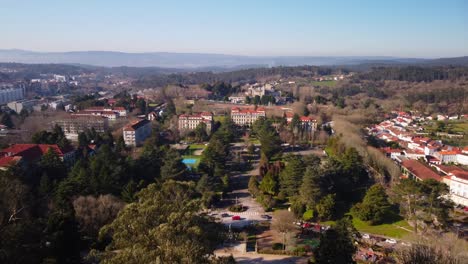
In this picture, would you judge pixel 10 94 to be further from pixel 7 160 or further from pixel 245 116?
pixel 7 160

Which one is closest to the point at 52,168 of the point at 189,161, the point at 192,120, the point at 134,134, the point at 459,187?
the point at 189,161

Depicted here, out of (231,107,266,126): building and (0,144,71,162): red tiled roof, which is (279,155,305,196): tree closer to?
(0,144,71,162): red tiled roof

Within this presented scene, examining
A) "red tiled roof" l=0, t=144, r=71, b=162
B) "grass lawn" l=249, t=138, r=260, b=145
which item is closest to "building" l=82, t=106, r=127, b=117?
"grass lawn" l=249, t=138, r=260, b=145

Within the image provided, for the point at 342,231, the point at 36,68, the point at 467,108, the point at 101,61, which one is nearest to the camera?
the point at 342,231

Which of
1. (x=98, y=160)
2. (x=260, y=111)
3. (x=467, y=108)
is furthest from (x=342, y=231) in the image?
(x=467, y=108)

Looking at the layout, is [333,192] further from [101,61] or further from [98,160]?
[101,61]

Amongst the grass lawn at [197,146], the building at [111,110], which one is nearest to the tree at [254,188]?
the grass lawn at [197,146]

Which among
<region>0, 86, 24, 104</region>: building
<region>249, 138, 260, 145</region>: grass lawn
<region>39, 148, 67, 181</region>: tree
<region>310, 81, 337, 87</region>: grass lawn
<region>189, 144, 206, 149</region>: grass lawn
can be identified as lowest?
<region>189, 144, 206, 149</region>: grass lawn
